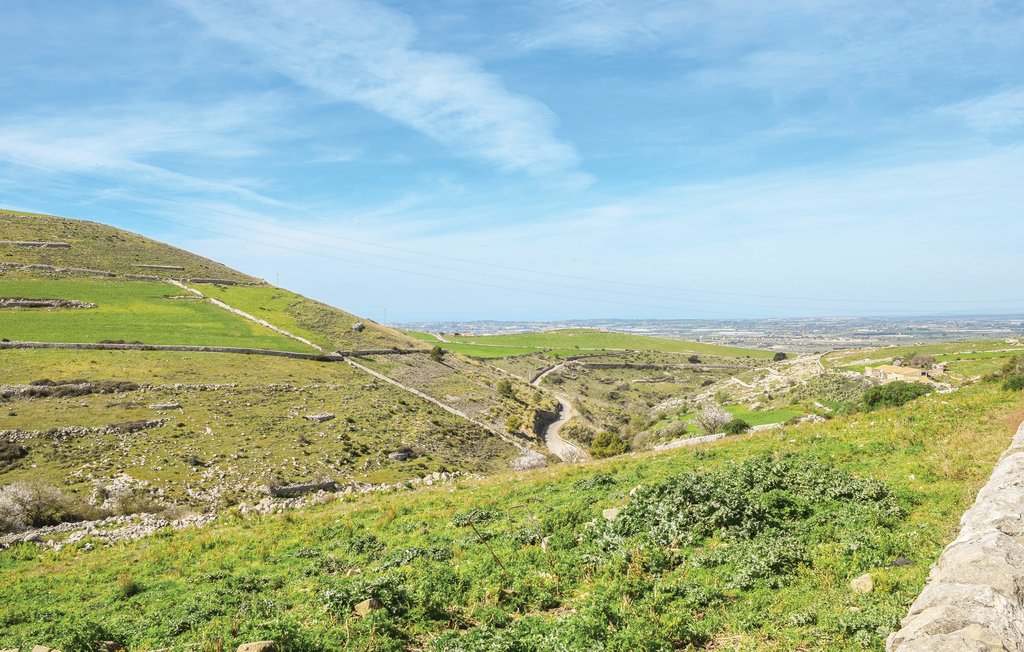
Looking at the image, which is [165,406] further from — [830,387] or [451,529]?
[830,387]

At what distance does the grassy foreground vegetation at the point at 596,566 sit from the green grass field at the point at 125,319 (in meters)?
55.1

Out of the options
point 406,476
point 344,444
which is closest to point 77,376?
point 344,444

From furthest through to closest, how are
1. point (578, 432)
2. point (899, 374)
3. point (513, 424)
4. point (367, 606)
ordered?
point (578, 432) → point (513, 424) → point (899, 374) → point (367, 606)

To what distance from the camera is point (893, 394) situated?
3195 centimetres

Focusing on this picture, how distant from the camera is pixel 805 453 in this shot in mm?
18281

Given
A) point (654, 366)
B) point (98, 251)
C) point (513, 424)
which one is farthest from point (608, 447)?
point (98, 251)

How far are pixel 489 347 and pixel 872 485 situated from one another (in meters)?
147

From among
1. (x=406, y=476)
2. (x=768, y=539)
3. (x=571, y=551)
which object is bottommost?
(x=406, y=476)

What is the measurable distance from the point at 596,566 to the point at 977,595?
22.5 ft

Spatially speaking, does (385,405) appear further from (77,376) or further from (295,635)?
(295,635)

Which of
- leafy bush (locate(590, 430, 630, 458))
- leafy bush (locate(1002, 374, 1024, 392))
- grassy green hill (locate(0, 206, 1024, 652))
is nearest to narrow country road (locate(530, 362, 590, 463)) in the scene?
leafy bush (locate(590, 430, 630, 458))

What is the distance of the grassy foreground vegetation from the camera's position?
29.1 ft

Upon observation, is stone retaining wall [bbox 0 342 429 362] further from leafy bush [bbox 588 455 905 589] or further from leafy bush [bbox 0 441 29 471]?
leafy bush [bbox 588 455 905 589]

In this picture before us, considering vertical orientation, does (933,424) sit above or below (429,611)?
above
